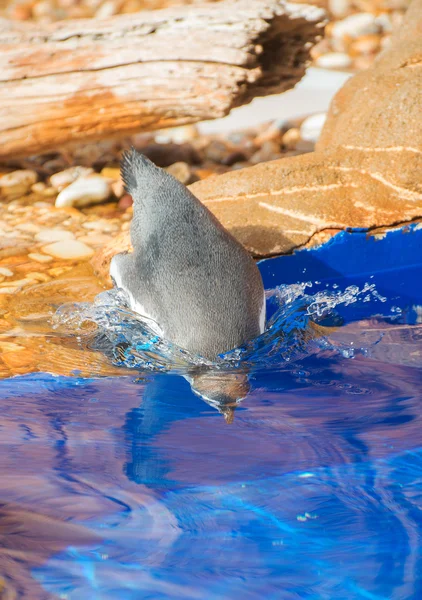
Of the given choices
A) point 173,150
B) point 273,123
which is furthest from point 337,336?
point 273,123

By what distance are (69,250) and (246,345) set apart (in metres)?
1.57

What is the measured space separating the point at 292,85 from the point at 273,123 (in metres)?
1.39

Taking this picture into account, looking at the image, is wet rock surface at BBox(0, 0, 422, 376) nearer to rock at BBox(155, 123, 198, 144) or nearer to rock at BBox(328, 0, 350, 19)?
rock at BBox(155, 123, 198, 144)

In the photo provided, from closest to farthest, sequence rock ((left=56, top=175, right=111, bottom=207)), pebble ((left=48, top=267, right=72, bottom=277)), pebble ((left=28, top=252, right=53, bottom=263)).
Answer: pebble ((left=48, top=267, right=72, bottom=277)) < pebble ((left=28, top=252, right=53, bottom=263)) < rock ((left=56, top=175, right=111, bottom=207))

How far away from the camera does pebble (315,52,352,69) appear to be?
669 cm

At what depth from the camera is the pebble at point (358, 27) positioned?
721 centimetres

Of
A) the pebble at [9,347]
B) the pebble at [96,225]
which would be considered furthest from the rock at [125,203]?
the pebble at [9,347]

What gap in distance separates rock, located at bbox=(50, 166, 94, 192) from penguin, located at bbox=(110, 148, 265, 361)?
191 cm

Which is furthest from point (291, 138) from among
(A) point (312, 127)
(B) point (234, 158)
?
(B) point (234, 158)

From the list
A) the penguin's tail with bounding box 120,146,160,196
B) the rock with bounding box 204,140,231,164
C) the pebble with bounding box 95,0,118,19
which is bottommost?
the rock with bounding box 204,140,231,164

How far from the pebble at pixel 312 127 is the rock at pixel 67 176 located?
1.53m

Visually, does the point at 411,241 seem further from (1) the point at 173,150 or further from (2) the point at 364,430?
(1) the point at 173,150

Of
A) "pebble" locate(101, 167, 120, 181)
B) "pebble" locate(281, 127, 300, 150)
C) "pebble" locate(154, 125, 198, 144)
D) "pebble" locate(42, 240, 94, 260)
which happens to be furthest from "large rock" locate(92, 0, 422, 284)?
"pebble" locate(154, 125, 198, 144)

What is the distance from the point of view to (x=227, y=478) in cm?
217
